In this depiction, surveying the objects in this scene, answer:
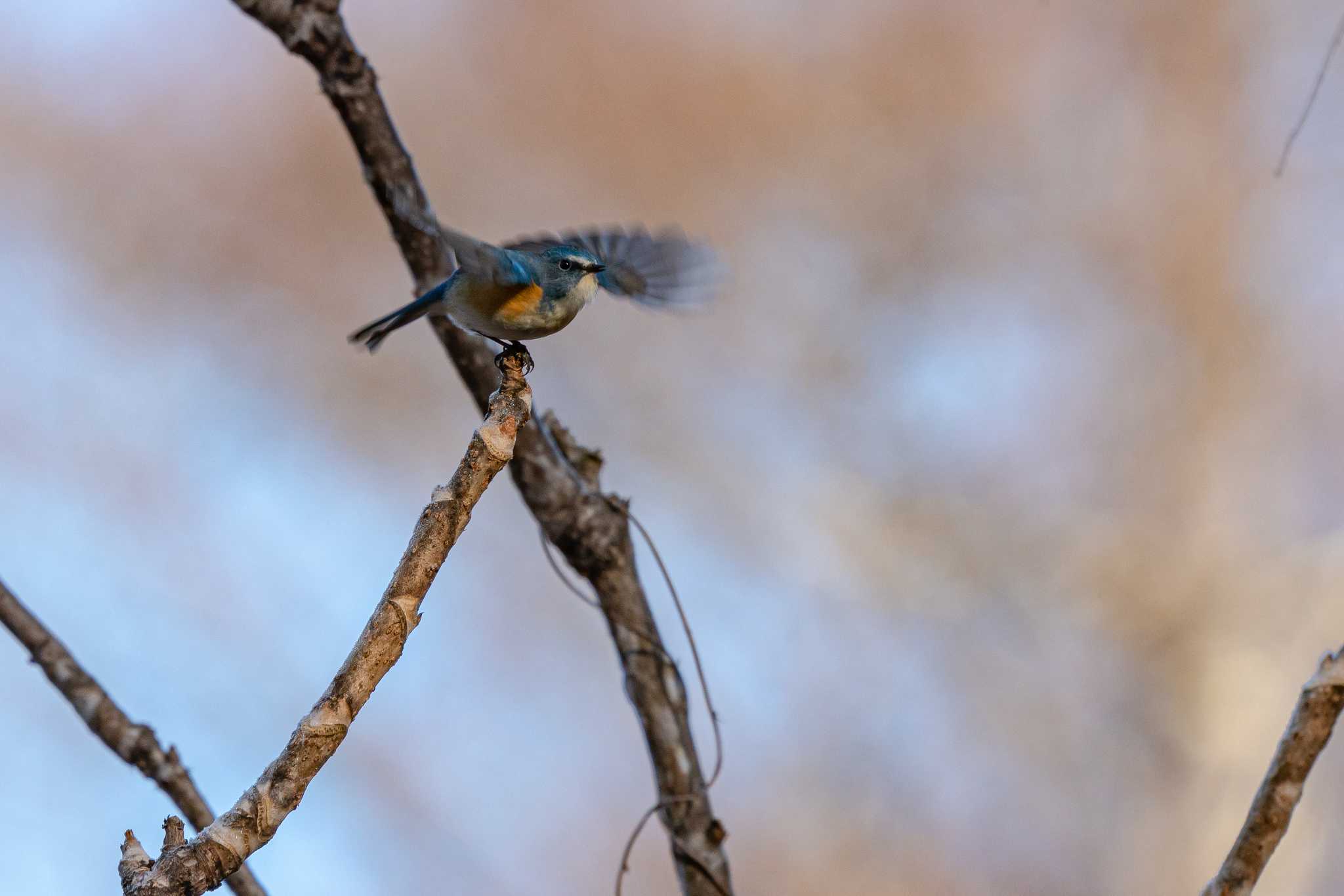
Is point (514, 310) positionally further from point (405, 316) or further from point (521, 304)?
point (405, 316)

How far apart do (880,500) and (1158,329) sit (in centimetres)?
63

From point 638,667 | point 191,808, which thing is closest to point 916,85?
point 638,667

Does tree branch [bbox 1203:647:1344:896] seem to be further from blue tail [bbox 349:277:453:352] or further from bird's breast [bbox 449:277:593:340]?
blue tail [bbox 349:277:453:352]

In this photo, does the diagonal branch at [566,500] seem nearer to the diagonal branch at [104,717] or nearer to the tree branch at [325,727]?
the diagonal branch at [104,717]

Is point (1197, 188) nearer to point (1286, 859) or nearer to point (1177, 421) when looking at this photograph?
point (1177, 421)

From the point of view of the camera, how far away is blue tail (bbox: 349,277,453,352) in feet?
3.88

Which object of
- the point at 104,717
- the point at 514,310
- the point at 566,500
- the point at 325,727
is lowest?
the point at 325,727

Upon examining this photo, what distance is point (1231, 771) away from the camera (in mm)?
2088

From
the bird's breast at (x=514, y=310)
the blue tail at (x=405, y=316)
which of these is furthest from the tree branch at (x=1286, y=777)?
Result: the blue tail at (x=405, y=316)

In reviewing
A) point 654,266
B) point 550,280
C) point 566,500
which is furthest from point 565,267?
point 566,500

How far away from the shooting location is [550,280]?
106 centimetres

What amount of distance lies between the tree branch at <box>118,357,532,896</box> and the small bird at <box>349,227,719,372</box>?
1.02ft

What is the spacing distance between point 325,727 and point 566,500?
766 millimetres

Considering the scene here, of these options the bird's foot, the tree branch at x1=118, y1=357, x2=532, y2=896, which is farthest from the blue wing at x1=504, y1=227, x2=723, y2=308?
the tree branch at x1=118, y1=357, x2=532, y2=896
